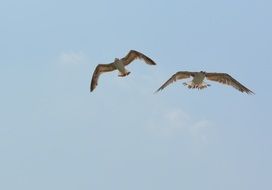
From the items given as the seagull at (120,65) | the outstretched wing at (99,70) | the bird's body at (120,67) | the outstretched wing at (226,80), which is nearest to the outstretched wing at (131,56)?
the seagull at (120,65)

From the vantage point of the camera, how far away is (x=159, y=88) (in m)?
56.6

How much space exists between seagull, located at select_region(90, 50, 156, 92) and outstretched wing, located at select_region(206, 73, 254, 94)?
561cm

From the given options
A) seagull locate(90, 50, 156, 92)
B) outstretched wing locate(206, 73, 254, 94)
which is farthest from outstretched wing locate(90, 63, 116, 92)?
outstretched wing locate(206, 73, 254, 94)

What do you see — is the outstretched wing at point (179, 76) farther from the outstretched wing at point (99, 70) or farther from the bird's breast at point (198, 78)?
the outstretched wing at point (99, 70)

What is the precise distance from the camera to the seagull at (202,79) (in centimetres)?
5647

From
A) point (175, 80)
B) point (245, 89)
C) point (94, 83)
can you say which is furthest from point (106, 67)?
point (245, 89)

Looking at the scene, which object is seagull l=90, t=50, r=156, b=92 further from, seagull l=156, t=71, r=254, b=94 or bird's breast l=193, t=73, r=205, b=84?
bird's breast l=193, t=73, r=205, b=84

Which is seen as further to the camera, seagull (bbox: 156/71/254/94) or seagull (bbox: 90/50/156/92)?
seagull (bbox: 156/71/254/94)

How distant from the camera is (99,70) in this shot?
58.9 m

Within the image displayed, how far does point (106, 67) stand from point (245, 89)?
1096cm

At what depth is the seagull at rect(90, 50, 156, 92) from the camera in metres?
55.7

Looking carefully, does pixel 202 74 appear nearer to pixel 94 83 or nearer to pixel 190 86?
pixel 190 86

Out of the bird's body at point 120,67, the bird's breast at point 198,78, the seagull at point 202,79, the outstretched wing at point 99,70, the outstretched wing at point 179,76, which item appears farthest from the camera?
the outstretched wing at point 99,70

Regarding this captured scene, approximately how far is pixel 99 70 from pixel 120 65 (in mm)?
3078
